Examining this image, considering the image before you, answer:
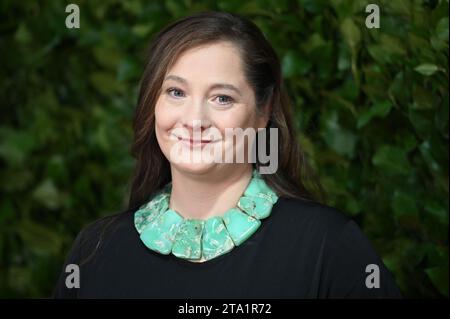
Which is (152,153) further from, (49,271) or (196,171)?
(49,271)

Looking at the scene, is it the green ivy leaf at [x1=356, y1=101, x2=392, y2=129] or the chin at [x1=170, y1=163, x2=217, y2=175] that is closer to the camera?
the chin at [x1=170, y1=163, x2=217, y2=175]

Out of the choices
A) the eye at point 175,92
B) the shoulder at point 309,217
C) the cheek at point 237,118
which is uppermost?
the eye at point 175,92

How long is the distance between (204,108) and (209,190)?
0.53 ft

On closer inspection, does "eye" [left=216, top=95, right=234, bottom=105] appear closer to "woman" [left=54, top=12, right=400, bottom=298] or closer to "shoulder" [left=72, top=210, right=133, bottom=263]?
"woman" [left=54, top=12, right=400, bottom=298]

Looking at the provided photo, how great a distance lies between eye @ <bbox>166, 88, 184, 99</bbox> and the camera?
1436 mm

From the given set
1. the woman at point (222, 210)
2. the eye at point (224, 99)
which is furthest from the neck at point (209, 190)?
the eye at point (224, 99)

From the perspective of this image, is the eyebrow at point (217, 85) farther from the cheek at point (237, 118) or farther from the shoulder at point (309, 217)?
the shoulder at point (309, 217)

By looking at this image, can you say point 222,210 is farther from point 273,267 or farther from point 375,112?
point 375,112

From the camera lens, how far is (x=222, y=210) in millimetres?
1490

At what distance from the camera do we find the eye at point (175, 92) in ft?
4.71

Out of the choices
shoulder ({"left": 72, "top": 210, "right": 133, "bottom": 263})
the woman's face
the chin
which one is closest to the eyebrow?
the woman's face

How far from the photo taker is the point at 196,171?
1421 millimetres

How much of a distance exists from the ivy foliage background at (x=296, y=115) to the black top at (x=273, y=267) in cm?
41

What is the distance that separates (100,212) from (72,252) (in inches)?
34.8
